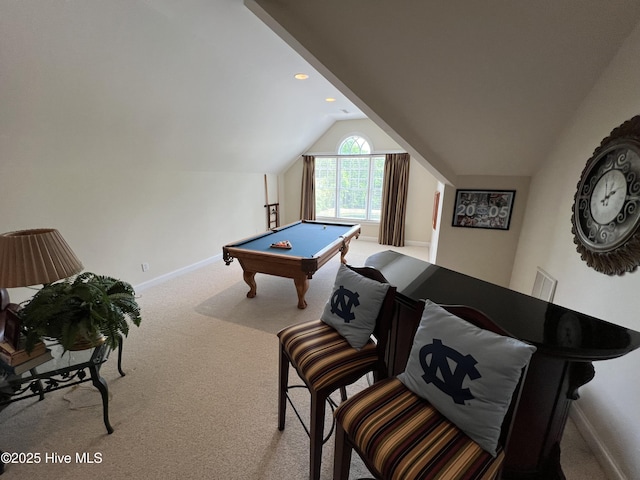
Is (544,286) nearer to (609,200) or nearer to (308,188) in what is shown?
(609,200)

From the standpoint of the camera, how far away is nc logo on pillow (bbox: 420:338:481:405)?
91cm

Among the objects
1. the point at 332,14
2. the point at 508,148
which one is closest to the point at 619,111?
the point at 508,148

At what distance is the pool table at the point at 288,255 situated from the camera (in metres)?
2.94


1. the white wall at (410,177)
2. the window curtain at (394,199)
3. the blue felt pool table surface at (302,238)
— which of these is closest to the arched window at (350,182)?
the white wall at (410,177)

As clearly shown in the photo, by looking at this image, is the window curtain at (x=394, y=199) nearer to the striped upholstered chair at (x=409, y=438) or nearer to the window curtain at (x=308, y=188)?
the window curtain at (x=308, y=188)

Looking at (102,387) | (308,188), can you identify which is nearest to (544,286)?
(102,387)

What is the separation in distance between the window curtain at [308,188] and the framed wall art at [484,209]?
13.2ft

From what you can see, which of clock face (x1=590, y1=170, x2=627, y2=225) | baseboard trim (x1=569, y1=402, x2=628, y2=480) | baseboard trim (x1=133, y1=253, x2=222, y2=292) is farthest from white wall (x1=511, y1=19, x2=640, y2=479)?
baseboard trim (x1=133, y1=253, x2=222, y2=292)

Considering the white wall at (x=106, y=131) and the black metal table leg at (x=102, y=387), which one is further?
the white wall at (x=106, y=131)

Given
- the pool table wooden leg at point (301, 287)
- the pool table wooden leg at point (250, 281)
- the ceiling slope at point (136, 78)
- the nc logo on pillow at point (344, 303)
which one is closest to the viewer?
the nc logo on pillow at point (344, 303)

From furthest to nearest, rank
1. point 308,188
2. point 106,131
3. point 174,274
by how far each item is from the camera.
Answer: point 308,188 → point 174,274 → point 106,131

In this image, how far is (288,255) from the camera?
3000 millimetres

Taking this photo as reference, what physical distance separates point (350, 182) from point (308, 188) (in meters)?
1.06

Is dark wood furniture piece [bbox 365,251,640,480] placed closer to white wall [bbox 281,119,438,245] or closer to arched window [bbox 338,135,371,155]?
white wall [bbox 281,119,438,245]
